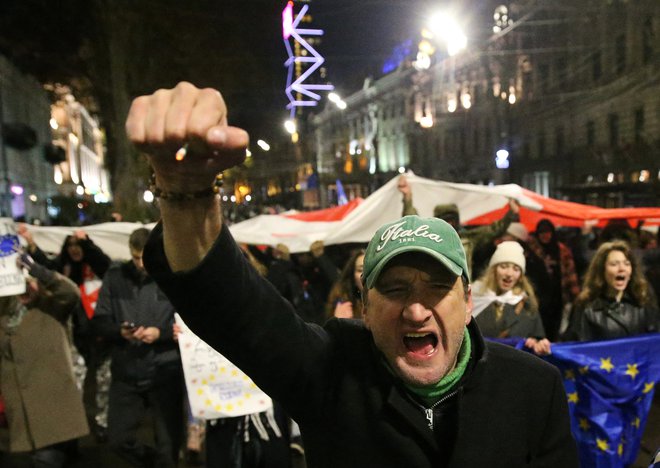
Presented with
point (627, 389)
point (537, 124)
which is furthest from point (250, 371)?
point (537, 124)

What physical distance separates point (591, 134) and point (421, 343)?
34.7 metres

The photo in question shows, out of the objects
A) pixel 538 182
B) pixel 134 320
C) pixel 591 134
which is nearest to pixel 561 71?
pixel 591 134

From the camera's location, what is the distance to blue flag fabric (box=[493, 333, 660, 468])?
4.23 metres

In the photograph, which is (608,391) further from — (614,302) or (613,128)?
(613,128)

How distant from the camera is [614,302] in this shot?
481 centimetres

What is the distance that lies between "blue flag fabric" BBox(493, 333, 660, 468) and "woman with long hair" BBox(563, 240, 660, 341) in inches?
11.2

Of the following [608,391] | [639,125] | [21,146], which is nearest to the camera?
[608,391]

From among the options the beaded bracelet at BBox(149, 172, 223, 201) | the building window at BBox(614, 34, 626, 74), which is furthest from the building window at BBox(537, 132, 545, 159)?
the beaded bracelet at BBox(149, 172, 223, 201)

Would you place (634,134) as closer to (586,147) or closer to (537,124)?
(586,147)

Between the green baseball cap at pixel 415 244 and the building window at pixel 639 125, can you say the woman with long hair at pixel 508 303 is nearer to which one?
the green baseball cap at pixel 415 244

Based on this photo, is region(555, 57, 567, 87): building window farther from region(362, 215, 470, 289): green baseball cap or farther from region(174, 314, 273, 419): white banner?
region(362, 215, 470, 289): green baseball cap

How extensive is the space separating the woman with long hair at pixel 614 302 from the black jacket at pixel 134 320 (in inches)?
128

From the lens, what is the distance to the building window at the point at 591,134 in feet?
107

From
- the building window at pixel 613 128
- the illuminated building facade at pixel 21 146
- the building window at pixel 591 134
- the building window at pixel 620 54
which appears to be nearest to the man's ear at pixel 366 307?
the building window at pixel 620 54
